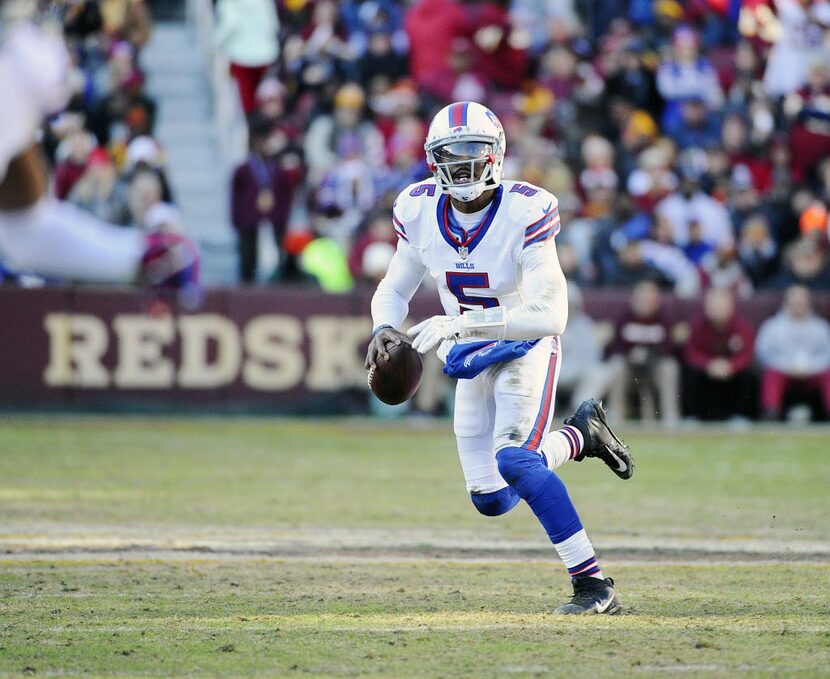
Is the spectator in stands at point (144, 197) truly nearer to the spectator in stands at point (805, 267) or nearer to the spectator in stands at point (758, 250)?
the spectator in stands at point (758, 250)

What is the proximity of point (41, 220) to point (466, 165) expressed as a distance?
1.76 meters

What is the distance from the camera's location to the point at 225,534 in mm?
8617

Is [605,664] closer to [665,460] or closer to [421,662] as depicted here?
[421,662]

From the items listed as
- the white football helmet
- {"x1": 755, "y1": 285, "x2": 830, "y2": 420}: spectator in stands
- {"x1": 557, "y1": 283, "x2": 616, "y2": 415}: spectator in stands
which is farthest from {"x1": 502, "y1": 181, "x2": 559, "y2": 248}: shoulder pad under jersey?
{"x1": 755, "y1": 285, "x2": 830, "y2": 420}: spectator in stands

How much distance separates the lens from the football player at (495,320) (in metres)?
6.36

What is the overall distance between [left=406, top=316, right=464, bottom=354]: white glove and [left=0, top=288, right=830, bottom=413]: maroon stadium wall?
8.50 meters

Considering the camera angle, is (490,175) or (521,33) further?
(521,33)

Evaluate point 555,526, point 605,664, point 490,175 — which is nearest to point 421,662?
point 605,664

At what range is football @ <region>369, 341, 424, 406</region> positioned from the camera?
6711 millimetres

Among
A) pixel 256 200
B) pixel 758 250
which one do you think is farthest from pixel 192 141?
pixel 758 250

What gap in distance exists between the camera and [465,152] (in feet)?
21.5

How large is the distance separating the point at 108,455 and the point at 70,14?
621cm

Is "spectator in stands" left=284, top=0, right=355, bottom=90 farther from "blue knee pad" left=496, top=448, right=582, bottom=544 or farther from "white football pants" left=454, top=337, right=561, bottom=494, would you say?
"blue knee pad" left=496, top=448, right=582, bottom=544

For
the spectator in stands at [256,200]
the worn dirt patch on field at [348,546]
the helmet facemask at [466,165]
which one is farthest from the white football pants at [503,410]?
the spectator in stands at [256,200]
